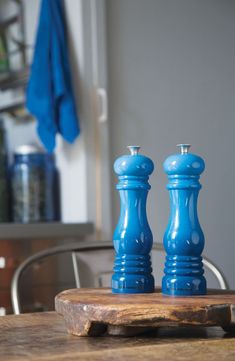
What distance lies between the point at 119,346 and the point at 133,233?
0.77 feet

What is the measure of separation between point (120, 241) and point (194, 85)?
70.7 inches

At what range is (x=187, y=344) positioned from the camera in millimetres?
993

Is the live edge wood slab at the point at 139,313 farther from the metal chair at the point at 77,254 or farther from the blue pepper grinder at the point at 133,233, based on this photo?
the metal chair at the point at 77,254

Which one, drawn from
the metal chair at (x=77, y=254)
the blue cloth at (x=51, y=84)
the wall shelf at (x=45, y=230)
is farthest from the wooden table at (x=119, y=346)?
the blue cloth at (x=51, y=84)

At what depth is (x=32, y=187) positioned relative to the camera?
2762 mm

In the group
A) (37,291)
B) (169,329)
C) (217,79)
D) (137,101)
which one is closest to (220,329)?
(169,329)

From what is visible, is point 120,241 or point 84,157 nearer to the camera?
point 120,241

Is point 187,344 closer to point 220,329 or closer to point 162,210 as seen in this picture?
point 220,329

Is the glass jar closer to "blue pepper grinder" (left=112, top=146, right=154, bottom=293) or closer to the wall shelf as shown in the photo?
the wall shelf

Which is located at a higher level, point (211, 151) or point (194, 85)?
point (194, 85)

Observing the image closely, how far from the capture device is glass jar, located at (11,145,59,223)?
2762 millimetres

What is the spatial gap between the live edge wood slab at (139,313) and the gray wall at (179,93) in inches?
63.3

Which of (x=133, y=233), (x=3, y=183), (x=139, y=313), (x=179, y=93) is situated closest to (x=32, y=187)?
(x=3, y=183)

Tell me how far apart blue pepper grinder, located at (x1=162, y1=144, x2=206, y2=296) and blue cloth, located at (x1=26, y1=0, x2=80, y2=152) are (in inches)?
58.2
